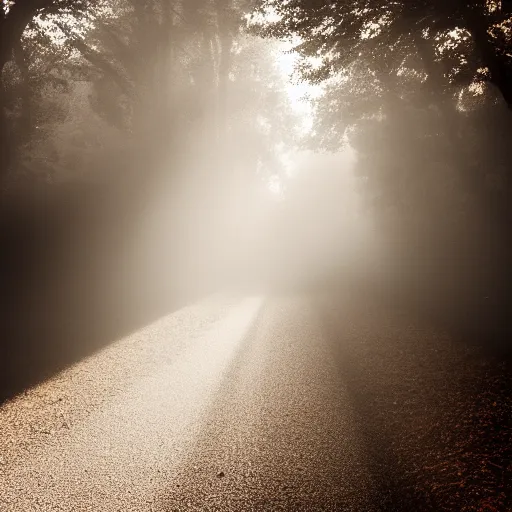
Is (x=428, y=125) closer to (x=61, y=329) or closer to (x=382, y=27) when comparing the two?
(x=382, y=27)

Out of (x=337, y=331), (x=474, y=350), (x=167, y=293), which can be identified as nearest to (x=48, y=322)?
(x=167, y=293)

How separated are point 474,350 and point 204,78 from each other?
1825 centimetres

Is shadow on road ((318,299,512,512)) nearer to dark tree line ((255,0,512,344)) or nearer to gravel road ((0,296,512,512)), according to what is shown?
gravel road ((0,296,512,512))

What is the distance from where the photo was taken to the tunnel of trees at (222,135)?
7.74 m

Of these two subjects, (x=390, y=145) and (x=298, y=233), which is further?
(x=298, y=233)

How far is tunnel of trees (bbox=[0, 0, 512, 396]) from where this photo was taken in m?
7.74

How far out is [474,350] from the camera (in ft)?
16.1

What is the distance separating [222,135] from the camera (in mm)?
17938

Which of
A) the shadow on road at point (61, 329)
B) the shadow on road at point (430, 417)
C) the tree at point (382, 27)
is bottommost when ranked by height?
the shadow on road at point (430, 417)

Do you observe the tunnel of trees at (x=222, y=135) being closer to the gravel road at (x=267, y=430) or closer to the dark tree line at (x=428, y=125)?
the dark tree line at (x=428, y=125)

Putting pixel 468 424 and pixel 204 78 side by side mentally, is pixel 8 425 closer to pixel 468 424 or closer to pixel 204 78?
pixel 468 424

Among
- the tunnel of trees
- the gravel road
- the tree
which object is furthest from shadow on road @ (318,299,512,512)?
the tree

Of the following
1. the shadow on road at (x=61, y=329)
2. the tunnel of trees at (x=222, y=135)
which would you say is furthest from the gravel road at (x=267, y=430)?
the tunnel of trees at (x=222, y=135)

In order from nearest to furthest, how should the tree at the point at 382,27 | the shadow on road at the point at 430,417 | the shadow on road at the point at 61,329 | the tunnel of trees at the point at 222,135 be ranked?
1. the shadow on road at the point at 430,417
2. the shadow on road at the point at 61,329
3. the tree at the point at 382,27
4. the tunnel of trees at the point at 222,135
